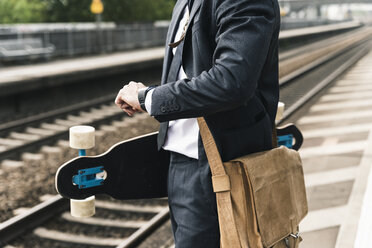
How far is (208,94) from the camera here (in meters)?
1.47

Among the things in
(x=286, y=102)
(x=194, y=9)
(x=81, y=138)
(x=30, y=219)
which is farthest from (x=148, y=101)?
(x=286, y=102)

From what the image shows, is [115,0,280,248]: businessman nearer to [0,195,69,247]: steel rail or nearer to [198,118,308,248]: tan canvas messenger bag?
[198,118,308,248]: tan canvas messenger bag

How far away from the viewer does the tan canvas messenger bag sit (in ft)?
5.27

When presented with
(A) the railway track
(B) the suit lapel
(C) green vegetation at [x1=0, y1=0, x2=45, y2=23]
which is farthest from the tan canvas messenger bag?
(C) green vegetation at [x1=0, y1=0, x2=45, y2=23]

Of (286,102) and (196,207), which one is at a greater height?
(196,207)

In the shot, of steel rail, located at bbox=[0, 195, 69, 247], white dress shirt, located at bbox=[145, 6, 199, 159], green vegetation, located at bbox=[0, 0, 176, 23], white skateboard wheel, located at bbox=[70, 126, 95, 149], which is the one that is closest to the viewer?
white dress shirt, located at bbox=[145, 6, 199, 159]

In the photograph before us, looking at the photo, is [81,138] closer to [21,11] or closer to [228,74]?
[228,74]

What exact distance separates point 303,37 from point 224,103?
31.0m

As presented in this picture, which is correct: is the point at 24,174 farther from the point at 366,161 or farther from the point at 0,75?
the point at 0,75

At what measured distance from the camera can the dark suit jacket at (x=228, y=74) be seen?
145 cm

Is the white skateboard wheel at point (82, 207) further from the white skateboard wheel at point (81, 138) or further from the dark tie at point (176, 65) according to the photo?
the dark tie at point (176, 65)

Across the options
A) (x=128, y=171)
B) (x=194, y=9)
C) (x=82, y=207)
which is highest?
(x=194, y=9)

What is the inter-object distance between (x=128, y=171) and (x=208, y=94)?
2.27 ft

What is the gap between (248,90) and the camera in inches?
58.0
